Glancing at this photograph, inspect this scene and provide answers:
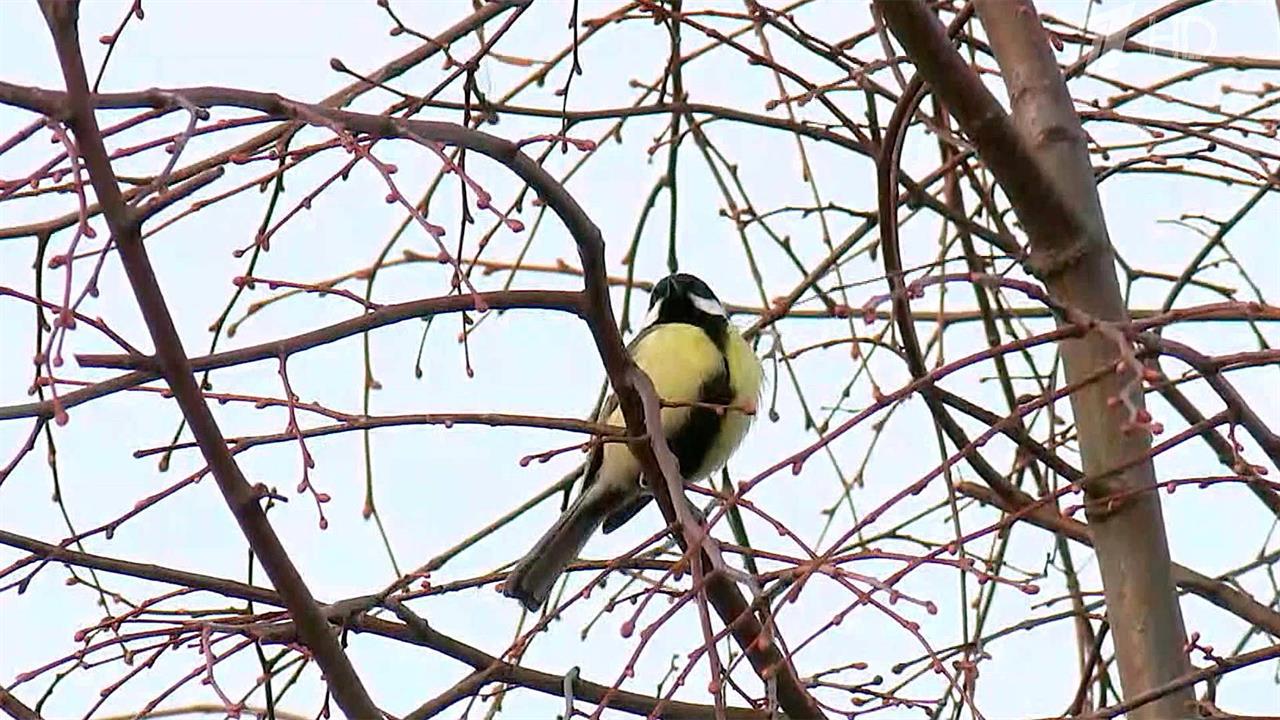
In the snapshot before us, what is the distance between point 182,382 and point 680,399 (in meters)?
1.82

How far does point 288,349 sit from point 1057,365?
177cm

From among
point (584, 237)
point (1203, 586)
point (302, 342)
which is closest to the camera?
point (302, 342)

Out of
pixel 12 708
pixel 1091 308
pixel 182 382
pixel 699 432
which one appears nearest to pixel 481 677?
pixel 12 708

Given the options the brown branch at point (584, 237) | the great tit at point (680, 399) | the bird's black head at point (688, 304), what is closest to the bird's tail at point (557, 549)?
the great tit at point (680, 399)

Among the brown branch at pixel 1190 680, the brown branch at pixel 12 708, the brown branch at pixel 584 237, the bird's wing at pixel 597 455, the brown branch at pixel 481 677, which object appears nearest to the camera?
the brown branch at pixel 584 237

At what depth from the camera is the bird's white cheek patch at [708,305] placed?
3502mm

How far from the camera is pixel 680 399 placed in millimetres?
3299

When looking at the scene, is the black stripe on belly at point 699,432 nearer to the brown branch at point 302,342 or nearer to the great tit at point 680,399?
the great tit at point 680,399

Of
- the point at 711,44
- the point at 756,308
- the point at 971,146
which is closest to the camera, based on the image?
the point at 971,146

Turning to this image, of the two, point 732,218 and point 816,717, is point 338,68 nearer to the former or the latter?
point 816,717

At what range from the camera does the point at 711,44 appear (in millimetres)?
3125

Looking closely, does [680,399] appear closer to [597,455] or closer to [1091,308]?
[597,455]

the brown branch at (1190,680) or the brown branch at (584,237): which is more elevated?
the brown branch at (584,237)

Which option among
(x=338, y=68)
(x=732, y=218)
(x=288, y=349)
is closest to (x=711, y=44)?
(x=732, y=218)
